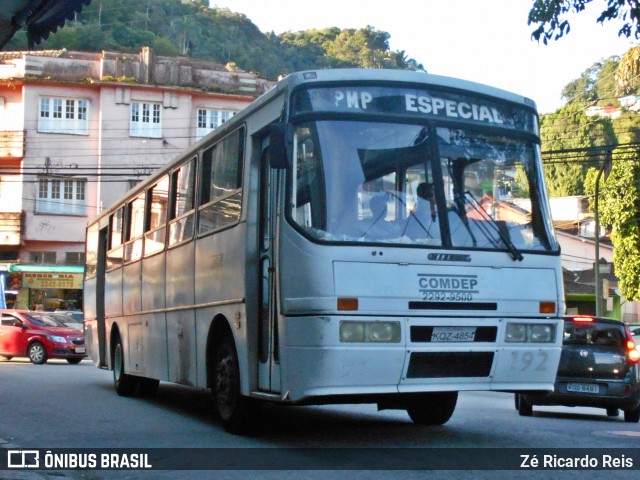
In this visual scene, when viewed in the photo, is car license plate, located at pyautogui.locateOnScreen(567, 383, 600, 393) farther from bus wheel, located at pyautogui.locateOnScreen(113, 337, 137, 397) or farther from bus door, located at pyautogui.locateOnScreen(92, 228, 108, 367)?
bus door, located at pyautogui.locateOnScreen(92, 228, 108, 367)

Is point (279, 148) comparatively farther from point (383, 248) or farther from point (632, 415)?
point (632, 415)

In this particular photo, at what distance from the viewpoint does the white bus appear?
9.22 meters

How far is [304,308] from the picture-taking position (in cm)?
919

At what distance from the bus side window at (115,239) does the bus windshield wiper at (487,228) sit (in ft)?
30.5

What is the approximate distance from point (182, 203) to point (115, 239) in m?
5.51

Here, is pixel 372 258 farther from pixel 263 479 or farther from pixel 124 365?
pixel 124 365

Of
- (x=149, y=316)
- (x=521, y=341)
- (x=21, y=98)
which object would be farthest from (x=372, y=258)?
(x=21, y=98)

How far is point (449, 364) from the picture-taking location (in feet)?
31.5

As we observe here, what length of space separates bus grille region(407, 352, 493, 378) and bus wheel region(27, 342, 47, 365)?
2287 centimetres

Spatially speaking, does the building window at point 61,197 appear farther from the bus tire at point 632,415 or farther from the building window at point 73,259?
the bus tire at point 632,415

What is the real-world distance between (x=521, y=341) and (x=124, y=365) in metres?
8.91

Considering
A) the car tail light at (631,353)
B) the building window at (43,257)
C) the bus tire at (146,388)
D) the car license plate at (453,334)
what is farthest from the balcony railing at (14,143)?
the car license plate at (453,334)

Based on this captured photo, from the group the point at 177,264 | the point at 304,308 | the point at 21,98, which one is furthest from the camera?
the point at 21,98

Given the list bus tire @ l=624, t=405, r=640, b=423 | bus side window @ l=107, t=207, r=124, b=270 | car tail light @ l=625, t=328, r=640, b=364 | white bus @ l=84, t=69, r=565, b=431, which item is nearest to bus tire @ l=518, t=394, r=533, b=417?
bus tire @ l=624, t=405, r=640, b=423
